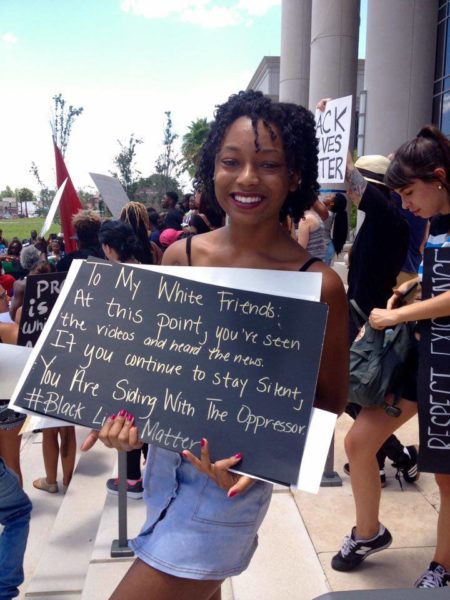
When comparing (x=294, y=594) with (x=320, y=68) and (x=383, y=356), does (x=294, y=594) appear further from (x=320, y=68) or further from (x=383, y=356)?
(x=320, y=68)

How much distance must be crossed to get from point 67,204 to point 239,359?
5.41 m

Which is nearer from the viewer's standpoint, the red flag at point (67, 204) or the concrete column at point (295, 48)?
the red flag at point (67, 204)

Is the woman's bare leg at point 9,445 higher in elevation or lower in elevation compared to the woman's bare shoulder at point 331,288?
lower

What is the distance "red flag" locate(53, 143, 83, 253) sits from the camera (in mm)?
6031

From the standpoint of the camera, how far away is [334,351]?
1512 millimetres

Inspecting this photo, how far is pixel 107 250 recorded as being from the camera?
3.71 meters

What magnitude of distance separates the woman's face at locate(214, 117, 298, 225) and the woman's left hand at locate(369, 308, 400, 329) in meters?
0.85

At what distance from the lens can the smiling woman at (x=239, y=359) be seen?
4.50 feet

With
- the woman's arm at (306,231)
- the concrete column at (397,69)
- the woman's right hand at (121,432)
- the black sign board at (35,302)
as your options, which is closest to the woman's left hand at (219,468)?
the woman's right hand at (121,432)

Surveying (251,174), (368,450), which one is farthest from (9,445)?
(251,174)

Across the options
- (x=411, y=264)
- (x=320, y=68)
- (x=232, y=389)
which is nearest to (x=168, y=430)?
(x=232, y=389)

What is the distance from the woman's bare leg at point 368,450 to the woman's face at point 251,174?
1.24 m

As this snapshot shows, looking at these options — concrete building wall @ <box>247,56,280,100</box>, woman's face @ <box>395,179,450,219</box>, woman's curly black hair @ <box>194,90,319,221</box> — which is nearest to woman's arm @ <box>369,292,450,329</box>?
woman's face @ <box>395,179,450,219</box>

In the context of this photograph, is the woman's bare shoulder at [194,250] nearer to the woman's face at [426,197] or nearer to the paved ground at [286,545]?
the woman's face at [426,197]
